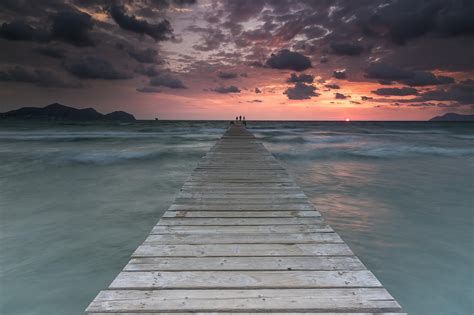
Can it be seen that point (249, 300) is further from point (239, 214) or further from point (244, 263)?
point (239, 214)

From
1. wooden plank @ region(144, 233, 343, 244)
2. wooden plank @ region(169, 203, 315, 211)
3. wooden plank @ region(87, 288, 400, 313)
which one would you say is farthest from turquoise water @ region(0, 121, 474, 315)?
wooden plank @ region(87, 288, 400, 313)

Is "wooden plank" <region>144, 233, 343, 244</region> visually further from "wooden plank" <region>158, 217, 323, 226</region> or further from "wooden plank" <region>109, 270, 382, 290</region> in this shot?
"wooden plank" <region>109, 270, 382, 290</region>

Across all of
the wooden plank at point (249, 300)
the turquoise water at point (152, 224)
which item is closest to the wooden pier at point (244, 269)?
the wooden plank at point (249, 300)

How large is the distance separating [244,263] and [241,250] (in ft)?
0.79

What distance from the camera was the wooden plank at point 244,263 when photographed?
7.54 feet

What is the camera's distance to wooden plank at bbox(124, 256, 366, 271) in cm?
230

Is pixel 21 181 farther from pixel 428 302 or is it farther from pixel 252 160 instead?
pixel 428 302

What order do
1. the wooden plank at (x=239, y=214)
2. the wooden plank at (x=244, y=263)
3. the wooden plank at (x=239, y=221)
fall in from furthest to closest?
the wooden plank at (x=239, y=214) < the wooden plank at (x=239, y=221) < the wooden plank at (x=244, y=263)

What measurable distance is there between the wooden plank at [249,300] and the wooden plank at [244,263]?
0.30 meters

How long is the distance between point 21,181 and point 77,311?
29.8 ft

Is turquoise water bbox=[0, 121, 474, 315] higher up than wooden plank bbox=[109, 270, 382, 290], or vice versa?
wooden plank bbox=[109, 270, 382, 290]

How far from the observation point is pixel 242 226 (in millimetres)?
3195

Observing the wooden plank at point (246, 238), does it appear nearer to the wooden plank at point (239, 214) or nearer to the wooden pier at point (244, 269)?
the wooden pier at point (244, 269)

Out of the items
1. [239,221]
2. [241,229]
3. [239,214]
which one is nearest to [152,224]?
[239,214]
